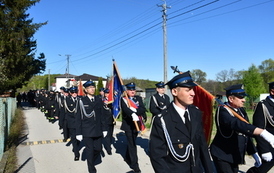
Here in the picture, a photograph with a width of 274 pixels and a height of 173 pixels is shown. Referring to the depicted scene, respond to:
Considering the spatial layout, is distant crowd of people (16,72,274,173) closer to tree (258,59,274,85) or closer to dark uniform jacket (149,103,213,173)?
dark uniform jacket (149,103,213,173)

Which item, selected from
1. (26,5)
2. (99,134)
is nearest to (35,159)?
(99,134)

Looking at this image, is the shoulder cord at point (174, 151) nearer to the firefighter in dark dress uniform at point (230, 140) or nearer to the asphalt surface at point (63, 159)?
the firefighter in dark dress uniform at point (230, 140)

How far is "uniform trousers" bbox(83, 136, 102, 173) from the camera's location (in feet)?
18.7

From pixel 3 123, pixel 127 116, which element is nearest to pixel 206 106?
pixel 127 116

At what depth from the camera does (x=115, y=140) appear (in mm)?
10289

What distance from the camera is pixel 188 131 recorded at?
289 centimetres

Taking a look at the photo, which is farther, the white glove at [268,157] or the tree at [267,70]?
the tree at [267,70]

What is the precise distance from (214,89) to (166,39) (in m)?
53.3

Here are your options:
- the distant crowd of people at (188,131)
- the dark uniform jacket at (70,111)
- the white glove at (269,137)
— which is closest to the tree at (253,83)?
the dark uniform jacket at (70,111)

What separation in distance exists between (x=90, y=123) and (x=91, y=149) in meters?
0.59

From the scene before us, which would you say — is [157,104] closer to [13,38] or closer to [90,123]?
[90,123]

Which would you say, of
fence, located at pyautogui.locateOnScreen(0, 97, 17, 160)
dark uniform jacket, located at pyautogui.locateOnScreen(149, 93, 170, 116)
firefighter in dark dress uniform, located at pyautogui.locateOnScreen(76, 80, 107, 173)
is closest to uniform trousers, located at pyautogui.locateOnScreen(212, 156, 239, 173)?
firefighter in dark dress uniform, located at pyautogui.locateOnScreen(76, 80, 107, 173)

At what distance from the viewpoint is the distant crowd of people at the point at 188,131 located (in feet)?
9.41

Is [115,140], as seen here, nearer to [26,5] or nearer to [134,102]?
[134,102]
